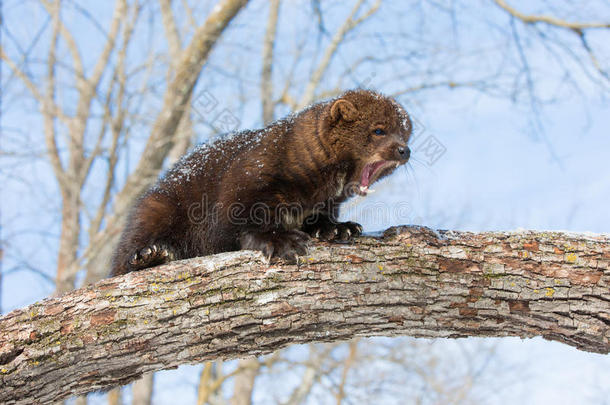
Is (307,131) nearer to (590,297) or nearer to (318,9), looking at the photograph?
(590,297)

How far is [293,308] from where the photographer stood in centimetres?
360

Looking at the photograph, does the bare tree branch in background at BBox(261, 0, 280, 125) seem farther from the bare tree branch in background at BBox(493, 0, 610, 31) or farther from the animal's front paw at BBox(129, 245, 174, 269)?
the animal's front paw at BBox(129, 245, 174, 269)

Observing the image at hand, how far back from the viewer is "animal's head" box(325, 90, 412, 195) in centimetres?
461

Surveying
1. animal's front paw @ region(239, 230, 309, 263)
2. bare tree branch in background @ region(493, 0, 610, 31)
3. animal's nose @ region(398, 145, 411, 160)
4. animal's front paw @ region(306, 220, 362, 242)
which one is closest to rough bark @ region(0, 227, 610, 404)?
animal's front paw @ region(239, 230, 309, 263)

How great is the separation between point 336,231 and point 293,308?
890 millimetres

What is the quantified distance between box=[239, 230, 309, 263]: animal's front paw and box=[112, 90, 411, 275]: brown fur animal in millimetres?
28

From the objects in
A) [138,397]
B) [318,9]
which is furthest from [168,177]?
[318,9]

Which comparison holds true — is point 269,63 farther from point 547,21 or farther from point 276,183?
point 276,183

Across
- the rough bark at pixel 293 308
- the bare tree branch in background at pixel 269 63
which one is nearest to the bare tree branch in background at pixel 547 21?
the bare tree branch in background at pixel 269 63

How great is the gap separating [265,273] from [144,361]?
3.32ft

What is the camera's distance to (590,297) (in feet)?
12.0

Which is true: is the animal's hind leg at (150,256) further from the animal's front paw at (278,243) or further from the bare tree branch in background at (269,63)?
the bare tree branch in background at (269,63)

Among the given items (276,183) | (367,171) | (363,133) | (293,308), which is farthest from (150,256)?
(363,133)

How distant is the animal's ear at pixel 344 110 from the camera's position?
464 centimetres
